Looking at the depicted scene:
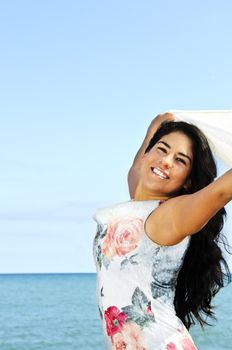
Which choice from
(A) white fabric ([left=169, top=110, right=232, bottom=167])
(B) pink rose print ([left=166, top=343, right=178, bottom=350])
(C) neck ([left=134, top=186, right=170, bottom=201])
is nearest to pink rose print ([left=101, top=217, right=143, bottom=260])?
(C) neck ([left=134, top=186, right=170, bottom=201])

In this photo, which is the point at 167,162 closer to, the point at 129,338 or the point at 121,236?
the point at 121,236

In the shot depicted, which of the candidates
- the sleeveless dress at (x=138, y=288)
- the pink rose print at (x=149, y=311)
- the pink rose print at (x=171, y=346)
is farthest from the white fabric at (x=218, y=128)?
the pink rose print at (x=171, y=346)

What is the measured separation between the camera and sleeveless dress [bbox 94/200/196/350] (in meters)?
2.96

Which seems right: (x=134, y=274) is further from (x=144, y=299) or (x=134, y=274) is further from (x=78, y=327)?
(x=78, y=327)

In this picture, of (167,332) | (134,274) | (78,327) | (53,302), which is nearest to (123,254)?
(134,274)

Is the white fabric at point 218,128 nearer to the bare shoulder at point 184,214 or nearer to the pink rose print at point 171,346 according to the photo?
the bare shoulder at point 184,214

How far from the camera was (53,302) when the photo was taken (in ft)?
130

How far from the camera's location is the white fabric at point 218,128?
131 inches

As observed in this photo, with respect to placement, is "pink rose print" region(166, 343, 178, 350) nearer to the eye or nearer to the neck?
the neck

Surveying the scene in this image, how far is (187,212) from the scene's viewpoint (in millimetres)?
2793

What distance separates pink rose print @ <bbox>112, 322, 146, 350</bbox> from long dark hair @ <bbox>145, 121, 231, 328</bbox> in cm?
41

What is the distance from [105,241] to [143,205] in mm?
188

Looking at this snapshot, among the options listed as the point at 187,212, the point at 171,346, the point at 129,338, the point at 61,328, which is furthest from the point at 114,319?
the point at 61,328

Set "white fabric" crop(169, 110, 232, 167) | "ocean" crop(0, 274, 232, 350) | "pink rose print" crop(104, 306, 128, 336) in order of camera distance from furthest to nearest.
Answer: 1. "ocean" crop(0, 274, 232, 350)
2. "white fabric" crop(169, 110, 232, 167)
3. "pink rose print" crop(104, 306, 128, 336)
